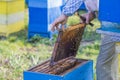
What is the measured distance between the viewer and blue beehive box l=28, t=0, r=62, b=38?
430 cm

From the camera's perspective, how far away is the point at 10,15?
15.2 feet

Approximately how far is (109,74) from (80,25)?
39 centimetres

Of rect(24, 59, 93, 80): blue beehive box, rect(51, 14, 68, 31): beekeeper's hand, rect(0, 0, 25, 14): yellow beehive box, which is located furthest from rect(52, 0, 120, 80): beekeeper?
rect(0, 0, 25, 14): yellow beehive box

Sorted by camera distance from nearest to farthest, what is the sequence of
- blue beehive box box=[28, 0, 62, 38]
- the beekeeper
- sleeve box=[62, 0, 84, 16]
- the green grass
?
the beekeeper
sleeve box=[62, 0, 84, 16]
the green grass
blue beehive box box=[28, 0, 62, 38]

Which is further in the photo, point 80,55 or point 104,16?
point 80,55

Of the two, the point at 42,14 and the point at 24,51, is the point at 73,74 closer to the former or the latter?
the point at 24,51

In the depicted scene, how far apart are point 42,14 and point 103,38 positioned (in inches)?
83.9

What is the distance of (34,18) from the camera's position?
4398 millimetres

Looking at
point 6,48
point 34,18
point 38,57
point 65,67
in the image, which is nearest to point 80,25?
point 65,67

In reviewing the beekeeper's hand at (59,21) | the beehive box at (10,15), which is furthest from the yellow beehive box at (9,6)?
the beekeeper's hand at (59,21)

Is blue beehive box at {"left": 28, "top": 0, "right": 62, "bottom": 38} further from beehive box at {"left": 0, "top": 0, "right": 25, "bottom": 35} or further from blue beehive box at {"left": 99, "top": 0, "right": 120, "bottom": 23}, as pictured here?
blue beehive box at {"left": 99, "top": 0, "right": 120, "bottom": 23}

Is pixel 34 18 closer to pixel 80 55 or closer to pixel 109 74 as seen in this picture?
pixel 80 55

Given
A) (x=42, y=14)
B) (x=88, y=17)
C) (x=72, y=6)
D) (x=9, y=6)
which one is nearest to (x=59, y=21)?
(x=72, y=6)

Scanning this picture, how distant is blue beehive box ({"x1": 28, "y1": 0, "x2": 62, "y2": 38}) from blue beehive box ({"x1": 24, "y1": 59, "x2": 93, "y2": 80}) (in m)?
1.98
